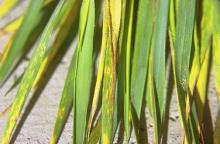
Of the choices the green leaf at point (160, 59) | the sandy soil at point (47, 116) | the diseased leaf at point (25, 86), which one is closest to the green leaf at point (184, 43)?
the green leaf at point (160, 59)

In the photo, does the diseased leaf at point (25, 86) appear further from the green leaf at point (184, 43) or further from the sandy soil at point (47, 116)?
the green leaf at point (184, 43)

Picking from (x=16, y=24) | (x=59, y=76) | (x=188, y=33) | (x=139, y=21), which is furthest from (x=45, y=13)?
(x=188, y=33)

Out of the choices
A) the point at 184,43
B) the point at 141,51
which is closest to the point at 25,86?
the point at 141,51

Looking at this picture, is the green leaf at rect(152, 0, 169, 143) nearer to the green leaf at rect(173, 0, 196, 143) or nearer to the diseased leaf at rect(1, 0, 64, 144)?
the green leaf at rect(173, 0, 196, 143)

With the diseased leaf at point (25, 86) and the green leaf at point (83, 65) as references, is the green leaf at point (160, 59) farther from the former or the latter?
the diseased leaf at point (25, 86)

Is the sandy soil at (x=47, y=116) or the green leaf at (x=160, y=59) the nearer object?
the green leaf at (x=160, y=59)

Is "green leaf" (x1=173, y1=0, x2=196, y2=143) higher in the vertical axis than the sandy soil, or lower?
higher

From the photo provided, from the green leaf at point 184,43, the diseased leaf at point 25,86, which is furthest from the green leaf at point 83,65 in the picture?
the green leaf at point 184,43

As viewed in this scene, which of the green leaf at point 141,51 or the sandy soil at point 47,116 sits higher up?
the green leaf at point 141,51

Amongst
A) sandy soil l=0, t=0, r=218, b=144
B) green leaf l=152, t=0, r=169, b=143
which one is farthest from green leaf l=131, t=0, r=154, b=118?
sandy soil l=0, t=0, r=218, b=144
